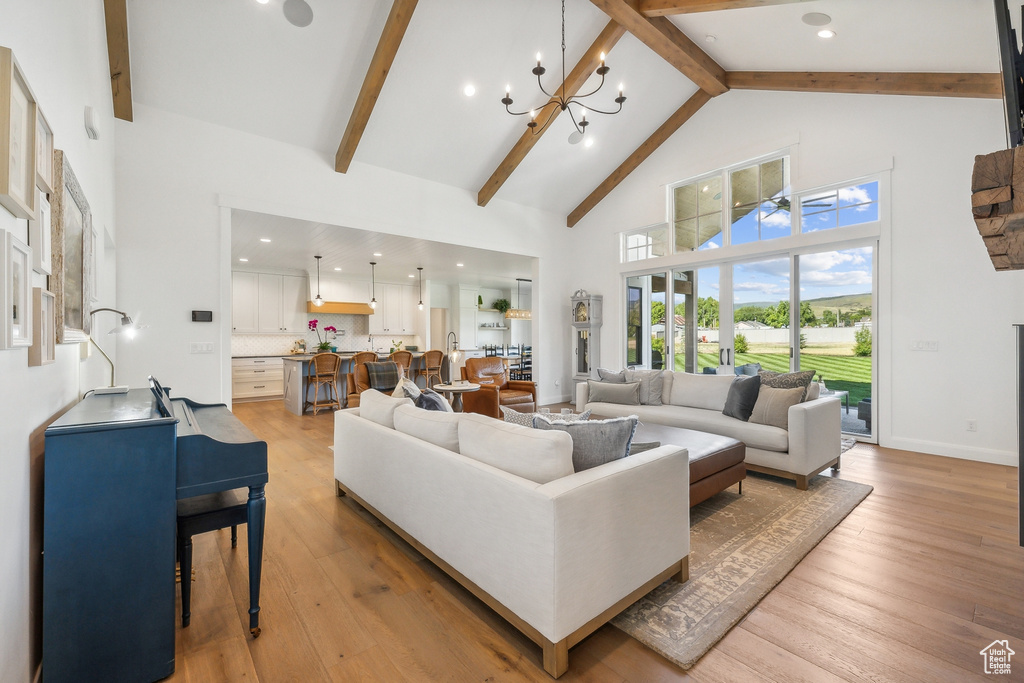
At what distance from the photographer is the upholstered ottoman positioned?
2.74m

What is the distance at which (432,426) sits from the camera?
2.27 meters

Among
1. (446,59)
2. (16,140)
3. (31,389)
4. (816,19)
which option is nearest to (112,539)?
(31,389)

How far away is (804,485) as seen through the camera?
3.25 metres

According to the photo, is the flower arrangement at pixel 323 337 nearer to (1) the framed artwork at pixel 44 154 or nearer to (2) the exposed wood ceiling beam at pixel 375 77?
(2) the exposed wood ceiling beam at pixel 375 77

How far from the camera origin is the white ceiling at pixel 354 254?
5.33 metres

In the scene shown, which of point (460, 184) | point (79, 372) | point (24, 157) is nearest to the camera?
point (24, 157)

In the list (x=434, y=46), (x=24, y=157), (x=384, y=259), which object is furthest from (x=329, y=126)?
(x=24, y=157)

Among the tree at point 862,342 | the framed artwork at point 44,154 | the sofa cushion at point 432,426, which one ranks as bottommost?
the sofa cushion at point 432,426

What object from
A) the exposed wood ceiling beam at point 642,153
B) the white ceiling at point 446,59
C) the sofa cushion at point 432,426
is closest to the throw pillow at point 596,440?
the sofa cushion at point 432,426

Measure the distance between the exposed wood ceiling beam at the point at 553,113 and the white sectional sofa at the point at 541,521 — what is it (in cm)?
347

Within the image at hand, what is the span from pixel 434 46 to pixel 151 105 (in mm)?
2654

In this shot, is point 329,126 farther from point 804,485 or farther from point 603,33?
point 804,485

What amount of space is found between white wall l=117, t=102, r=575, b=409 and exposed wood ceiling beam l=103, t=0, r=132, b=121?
23cm

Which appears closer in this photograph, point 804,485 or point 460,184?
point 804,485
